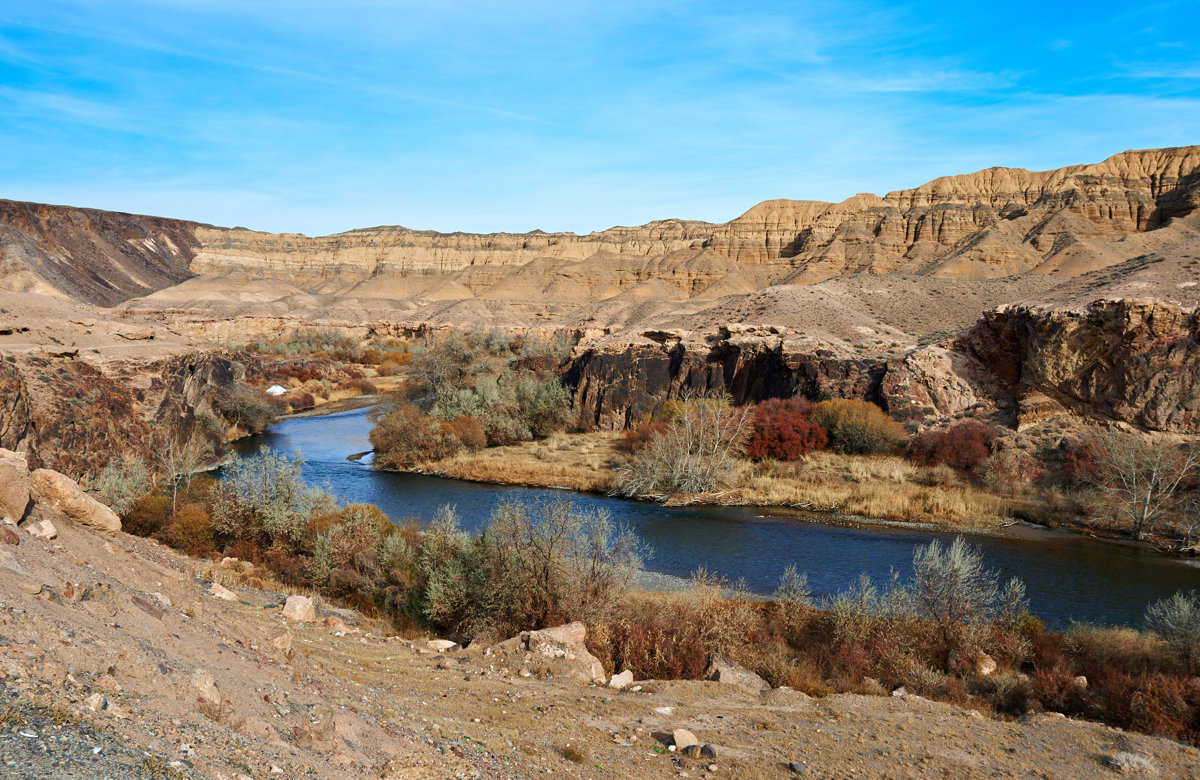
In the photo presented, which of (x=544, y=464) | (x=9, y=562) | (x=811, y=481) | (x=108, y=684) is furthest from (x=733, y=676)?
(x=544, y=464)

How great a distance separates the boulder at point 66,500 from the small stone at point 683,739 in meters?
9.90

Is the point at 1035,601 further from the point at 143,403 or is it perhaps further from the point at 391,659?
the point at 143,403

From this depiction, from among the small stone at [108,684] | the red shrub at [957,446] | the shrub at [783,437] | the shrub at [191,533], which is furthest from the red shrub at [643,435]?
the small stone at [108,684]

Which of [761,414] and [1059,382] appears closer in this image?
[1059,382]

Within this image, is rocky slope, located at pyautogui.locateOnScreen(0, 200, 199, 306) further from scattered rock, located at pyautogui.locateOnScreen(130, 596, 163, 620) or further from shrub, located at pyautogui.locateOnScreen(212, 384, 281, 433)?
scattered rock, located at pyautogui.locateOnScreen(130, 596, 163, 620)

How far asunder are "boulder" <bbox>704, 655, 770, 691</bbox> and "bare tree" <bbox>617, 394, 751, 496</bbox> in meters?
18.3

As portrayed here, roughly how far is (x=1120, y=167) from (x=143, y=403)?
117 metres

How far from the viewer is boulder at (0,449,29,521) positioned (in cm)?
926

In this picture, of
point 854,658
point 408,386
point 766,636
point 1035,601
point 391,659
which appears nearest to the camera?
point 391,659

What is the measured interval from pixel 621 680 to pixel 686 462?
20.3m

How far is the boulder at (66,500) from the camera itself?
38.0 feet

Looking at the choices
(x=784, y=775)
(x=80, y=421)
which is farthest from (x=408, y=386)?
(x=784, y=775)

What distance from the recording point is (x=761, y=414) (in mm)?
35125

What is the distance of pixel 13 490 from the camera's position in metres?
9.40
